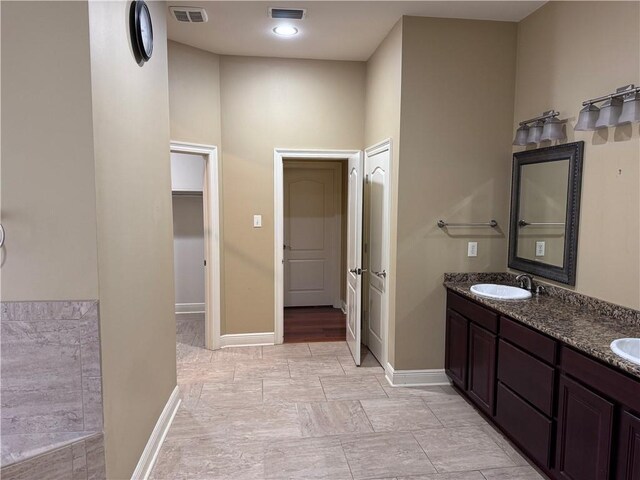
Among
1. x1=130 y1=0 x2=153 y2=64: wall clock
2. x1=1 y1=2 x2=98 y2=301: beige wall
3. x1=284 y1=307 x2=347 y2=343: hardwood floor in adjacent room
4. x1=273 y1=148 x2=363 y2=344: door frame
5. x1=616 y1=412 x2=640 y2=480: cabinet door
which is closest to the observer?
x1=1 y1=2 x2=98 y2=301: beige wall

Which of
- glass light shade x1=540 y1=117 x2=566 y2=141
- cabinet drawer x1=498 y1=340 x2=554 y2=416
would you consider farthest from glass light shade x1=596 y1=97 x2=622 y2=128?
cabinet drawer x1=498 y1=340 x2=554 y2=416

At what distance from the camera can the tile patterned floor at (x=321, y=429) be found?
2381mm

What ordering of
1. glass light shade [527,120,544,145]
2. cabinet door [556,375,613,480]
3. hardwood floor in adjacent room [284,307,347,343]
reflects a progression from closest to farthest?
1. cabinet door [556,375,613,480]
2. glass light shade [527,120,544,145]
3. hardwood floor in adjacent room [284,307,347,343]

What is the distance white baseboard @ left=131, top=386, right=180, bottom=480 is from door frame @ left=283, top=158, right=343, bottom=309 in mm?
3195

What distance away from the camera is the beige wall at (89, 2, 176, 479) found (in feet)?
5.71

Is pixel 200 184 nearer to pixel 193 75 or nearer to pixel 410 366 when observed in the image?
pixel 193 75

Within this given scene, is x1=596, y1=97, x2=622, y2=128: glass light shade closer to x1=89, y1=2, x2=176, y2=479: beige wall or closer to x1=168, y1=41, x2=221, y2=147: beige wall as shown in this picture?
x1=89, y1=2, x2=176, y2=479: beige wall

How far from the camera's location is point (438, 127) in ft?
10.8

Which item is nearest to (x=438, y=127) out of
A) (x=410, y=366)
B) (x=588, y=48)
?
(x=588, y=48)

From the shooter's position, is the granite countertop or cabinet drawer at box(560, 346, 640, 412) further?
the granite countertop

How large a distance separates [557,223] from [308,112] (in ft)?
8.37

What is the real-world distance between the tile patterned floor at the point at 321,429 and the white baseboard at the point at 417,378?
0.06 m

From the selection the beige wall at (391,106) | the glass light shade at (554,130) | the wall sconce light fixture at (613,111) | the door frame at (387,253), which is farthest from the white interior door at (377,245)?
the wall sconce light fixture at (613,111)

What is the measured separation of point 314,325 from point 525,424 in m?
3.07
